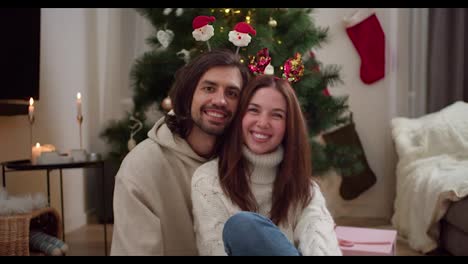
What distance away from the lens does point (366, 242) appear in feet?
5.49

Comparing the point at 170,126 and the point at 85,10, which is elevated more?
the point at 85,10

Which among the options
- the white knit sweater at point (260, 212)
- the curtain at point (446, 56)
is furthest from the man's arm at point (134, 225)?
the curtain at point (446, 56)

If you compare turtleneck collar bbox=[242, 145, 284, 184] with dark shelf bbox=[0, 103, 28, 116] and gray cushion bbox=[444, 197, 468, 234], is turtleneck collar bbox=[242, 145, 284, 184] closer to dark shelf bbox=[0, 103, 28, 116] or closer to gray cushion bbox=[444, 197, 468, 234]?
gray cushion bbox=[444, 197, 468, 234]

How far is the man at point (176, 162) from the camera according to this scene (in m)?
1.21

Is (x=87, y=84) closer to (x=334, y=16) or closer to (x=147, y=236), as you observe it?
(x=334, y=16)

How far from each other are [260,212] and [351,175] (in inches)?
85.4

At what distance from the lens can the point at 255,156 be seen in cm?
119

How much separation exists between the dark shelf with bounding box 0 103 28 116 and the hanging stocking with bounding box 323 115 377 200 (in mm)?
1872

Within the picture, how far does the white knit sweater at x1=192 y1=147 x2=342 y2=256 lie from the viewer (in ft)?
3.64

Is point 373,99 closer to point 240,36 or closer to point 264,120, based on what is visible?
point 240,36

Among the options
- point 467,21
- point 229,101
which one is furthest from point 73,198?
point 467,21

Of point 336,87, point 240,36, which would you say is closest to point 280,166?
point 240,36

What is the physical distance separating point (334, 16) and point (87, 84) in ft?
5.63

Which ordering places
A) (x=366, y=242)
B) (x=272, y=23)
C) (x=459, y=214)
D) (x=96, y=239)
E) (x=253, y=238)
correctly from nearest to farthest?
(x=253, y=238)
(x=366, y=242)
(x=459, y=214)
(x=272, y=23)
(x=96, y=239)
